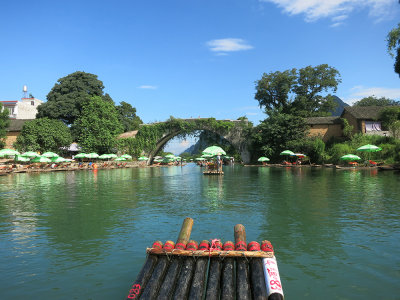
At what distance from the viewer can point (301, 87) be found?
4675 cm

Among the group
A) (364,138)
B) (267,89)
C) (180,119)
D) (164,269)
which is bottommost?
(164,269)

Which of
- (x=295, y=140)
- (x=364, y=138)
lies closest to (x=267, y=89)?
(x=295, y=140)

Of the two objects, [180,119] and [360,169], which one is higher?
[180,119]

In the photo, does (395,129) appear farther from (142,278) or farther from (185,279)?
(142,278)

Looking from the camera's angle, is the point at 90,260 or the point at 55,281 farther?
A: the point at 90,260

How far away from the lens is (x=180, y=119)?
1721 inches

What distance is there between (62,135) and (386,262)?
136 feet

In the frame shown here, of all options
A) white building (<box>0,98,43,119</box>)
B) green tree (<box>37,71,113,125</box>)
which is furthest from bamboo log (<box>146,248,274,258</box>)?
white building (<box>0,98,43,119</box>)

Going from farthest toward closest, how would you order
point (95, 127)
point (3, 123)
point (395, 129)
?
point (95, 127), point (3, 123), point (395, 129)

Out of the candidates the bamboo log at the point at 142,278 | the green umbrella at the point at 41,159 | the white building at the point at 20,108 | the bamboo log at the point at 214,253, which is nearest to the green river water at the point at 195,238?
the bamboo log at the point at 142,278

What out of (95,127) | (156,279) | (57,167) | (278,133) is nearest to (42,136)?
(95,127)

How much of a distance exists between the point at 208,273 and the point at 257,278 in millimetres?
631

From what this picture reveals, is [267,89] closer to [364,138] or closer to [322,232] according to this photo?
[364,138]

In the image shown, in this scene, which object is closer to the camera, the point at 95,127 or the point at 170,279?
the point at 170,279
